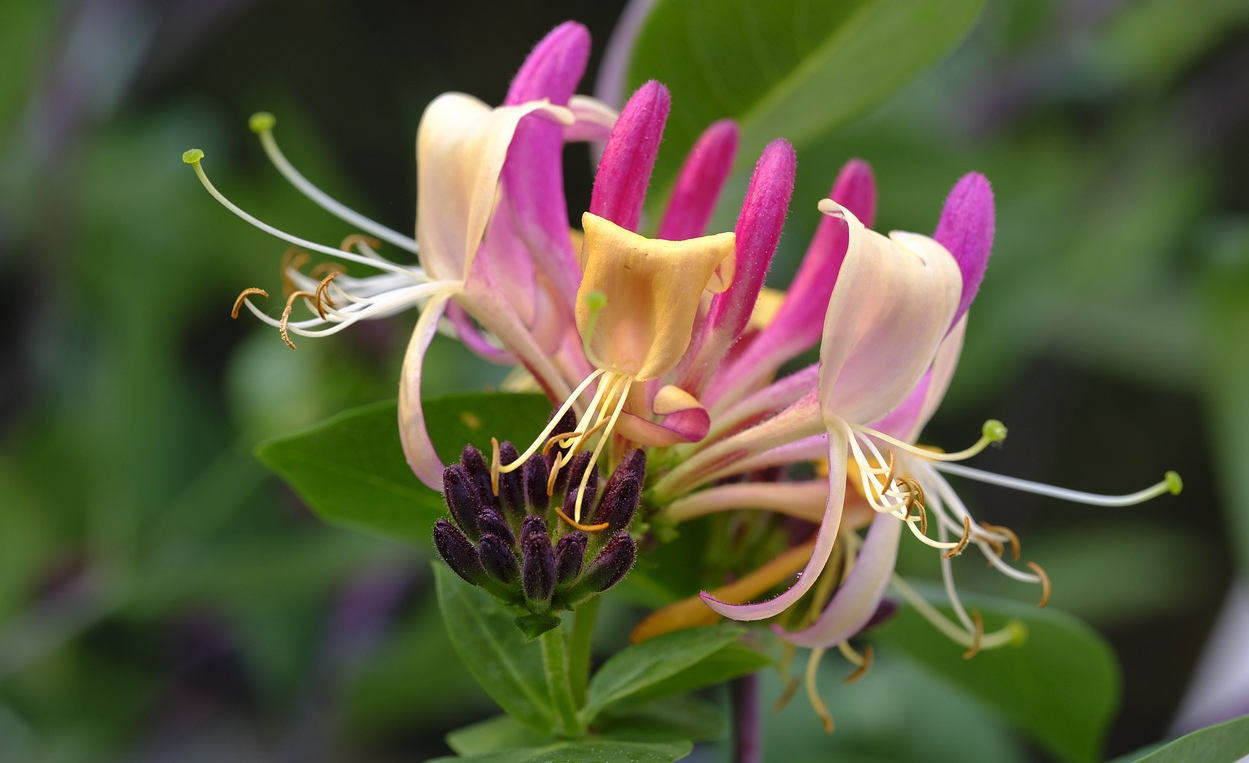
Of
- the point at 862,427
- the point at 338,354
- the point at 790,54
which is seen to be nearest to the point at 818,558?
the point at 862,427

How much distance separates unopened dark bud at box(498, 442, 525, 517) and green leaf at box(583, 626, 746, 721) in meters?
0.10

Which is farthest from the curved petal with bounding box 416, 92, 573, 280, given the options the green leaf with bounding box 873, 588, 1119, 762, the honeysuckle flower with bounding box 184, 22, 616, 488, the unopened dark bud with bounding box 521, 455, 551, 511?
the green leaf with bounding box 873, 588, 1119, 762

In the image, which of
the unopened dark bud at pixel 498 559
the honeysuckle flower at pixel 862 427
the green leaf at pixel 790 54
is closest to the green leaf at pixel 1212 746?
the honeysuckle flower at pixel 862 427

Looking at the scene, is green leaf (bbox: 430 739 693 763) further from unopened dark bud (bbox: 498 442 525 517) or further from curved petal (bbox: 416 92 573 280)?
curved petal (bbox: 416 92 573 280)

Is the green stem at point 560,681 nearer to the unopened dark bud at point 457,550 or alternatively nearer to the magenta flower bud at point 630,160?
the unopened dark bud at point 457,550

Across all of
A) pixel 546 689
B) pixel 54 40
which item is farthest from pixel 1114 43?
pixel 546 689

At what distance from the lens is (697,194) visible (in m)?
0.61

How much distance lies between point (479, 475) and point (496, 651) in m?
0.13

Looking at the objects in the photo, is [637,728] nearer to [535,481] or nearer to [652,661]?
[652,661]

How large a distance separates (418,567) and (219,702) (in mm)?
319

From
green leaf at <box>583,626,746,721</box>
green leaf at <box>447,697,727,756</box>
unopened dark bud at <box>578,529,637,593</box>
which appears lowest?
green leaf at <box>447,697,727,756</box>

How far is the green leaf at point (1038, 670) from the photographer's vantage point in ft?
2.53

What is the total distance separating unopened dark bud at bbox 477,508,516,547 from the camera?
508 millimetres

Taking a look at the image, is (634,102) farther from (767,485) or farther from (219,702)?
(219,702)
